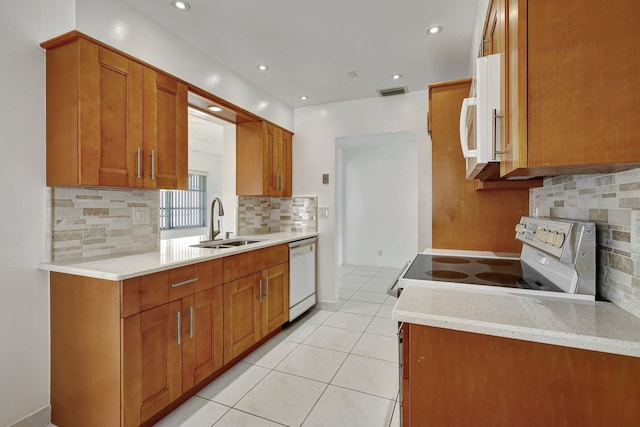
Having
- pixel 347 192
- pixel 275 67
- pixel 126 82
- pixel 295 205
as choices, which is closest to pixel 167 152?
pixel 126 82

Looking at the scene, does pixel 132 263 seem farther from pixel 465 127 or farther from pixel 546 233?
pixel 546 233

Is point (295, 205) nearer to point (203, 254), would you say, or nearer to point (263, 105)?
point (263, 105)

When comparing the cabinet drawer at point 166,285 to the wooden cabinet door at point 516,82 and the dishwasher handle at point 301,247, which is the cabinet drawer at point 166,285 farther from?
the wooden cabinet door at point 516,82

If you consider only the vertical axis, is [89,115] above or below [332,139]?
below

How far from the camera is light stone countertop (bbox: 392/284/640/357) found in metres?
0.79

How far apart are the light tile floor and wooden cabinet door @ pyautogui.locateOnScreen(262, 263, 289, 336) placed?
172 mm

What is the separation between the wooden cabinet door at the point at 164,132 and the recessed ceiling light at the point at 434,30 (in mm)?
1869

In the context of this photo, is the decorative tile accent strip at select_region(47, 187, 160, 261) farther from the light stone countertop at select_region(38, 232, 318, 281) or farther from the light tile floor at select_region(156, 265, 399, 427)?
the light tile floor at select_region(156, 265, 399, 427)

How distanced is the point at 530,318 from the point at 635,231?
414mm

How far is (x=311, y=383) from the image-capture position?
6.91 ft

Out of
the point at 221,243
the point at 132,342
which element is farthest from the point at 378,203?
the point at 132,342

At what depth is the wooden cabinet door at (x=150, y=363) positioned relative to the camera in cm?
151

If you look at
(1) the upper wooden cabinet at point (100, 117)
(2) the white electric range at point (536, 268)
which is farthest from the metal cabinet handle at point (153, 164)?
(2) the white electric range at point (536, 268)

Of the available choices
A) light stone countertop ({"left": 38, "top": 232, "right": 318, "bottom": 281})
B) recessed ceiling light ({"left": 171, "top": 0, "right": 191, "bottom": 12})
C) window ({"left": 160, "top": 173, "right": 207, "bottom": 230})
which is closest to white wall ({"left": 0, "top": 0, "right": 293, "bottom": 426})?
light stone countertop ({"left": 38, "top": 232, "right": 318, "bottom": 281})
